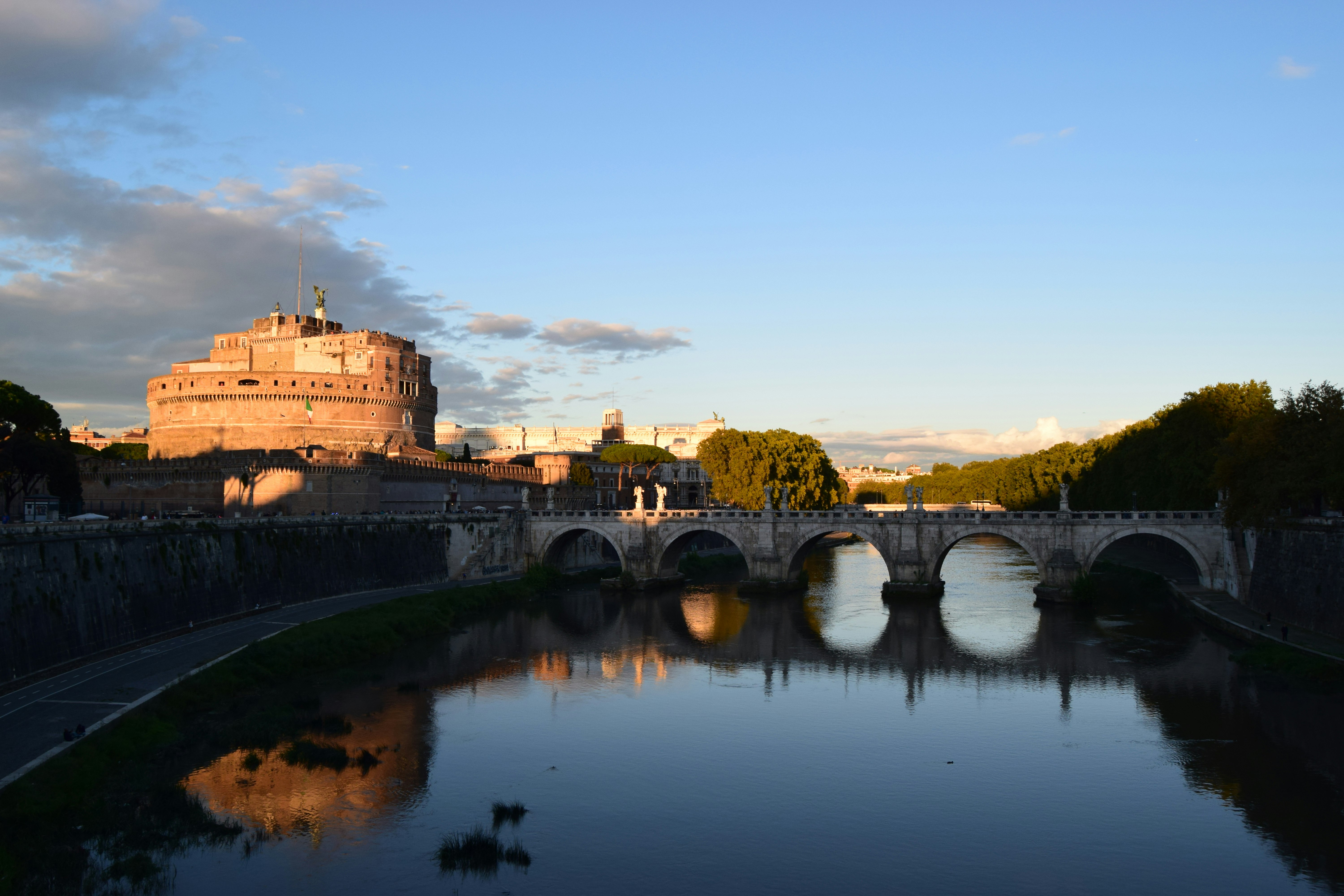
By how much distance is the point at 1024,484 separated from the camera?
3568 inches

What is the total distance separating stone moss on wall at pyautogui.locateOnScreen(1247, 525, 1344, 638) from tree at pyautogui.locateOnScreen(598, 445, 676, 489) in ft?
237

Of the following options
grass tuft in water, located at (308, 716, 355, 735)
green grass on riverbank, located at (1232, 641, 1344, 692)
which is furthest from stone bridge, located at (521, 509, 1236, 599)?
grass tuft in water, located at (308, 716, 355, 735)

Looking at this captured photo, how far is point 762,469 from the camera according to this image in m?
71.6

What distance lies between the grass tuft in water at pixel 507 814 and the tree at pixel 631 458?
280ft

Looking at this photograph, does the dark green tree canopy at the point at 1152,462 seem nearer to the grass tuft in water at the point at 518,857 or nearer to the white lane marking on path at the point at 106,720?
the grass tuft in water at the point at 518,857

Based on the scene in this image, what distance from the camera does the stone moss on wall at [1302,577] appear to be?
3281 cm

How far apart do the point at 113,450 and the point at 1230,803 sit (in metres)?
85.6

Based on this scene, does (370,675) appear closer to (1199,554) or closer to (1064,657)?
(1064,657)

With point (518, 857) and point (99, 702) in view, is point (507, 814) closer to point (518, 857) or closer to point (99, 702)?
point (518, 857)

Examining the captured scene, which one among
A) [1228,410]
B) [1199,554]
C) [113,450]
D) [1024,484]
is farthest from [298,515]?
[1024,484]

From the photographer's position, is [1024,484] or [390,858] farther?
[1024,484]

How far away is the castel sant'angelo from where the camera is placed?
5722 cm

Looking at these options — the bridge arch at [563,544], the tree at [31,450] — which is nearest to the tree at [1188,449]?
the bridge arch at [563,544]

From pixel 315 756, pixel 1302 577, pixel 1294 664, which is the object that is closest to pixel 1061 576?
pixel 1302 577
